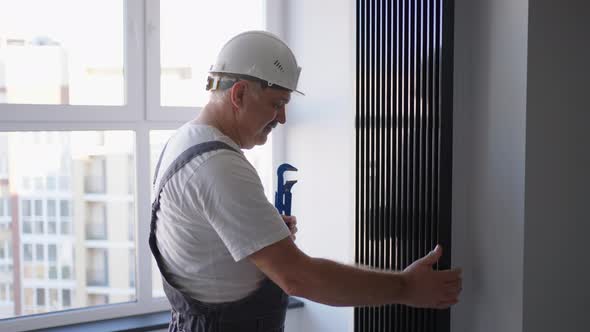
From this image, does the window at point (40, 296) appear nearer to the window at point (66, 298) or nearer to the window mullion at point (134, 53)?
the window at point (66, 298)

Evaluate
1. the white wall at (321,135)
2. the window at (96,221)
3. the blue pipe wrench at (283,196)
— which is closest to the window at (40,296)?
the window at (96,221)

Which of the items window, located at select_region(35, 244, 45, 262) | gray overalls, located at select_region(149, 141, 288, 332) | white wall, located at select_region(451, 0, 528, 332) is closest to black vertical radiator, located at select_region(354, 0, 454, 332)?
white wall, located at select_region(451, 0, 528, 332)

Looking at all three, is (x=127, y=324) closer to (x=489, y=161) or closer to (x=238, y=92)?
(x=238, y=92)

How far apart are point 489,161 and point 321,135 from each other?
1.18 m

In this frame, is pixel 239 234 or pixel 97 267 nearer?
pixel 239 234

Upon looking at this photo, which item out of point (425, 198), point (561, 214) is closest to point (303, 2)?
point (425, 198)

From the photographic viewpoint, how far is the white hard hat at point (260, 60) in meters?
1.43

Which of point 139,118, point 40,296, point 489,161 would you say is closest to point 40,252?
point 40,296

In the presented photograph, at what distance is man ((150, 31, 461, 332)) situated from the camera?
4.14ft

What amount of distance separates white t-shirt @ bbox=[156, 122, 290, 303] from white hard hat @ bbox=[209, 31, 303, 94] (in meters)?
0.16

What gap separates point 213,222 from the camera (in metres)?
1.28

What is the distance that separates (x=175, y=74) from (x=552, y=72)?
171 cm

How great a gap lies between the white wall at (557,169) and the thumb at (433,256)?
8.3 inches

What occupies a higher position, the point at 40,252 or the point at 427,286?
the point at 427,286
